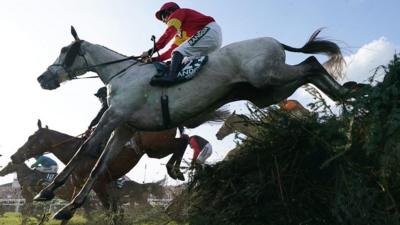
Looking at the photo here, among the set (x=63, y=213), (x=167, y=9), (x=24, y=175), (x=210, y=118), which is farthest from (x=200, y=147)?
(x=24, y=175)

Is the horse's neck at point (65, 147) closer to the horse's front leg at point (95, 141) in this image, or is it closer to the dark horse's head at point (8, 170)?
the dark horse's head at point (8, 170)

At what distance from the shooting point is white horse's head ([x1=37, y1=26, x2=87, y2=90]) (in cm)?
671

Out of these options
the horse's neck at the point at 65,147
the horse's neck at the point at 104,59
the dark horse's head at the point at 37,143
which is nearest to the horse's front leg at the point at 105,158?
the horse's neck at the point at 104,59

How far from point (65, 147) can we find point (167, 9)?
4742mm

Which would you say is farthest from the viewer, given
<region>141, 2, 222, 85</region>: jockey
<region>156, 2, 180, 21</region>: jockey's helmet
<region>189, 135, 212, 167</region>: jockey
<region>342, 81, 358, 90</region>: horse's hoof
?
<region>189, 135, 212, 167</region>: jockey

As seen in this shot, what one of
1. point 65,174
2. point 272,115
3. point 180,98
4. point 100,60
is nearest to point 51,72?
point 100,60

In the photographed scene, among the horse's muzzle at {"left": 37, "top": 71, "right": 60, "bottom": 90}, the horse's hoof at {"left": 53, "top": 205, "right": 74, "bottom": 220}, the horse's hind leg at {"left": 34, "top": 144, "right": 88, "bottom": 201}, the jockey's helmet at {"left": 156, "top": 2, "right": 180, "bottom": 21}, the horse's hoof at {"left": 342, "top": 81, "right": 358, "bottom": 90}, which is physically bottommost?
the horse's hoof at {"left": 53, "top": 205, "right": 74, "bottom": 220}

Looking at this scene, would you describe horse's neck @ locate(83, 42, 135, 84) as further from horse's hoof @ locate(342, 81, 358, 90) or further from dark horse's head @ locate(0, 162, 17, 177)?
dark horse's head @ locate(0, 162, 17, 177)

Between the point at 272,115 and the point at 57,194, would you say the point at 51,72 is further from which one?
the point at 57,194

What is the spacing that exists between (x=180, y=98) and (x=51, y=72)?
2.20 meters

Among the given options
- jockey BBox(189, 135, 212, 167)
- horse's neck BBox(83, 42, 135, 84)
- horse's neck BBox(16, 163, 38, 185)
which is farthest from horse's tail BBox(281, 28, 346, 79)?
horse's neck BBox(16, 163, 38, 185)

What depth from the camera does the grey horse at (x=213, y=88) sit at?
18.7 feet

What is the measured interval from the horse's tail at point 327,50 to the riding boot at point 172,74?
4.98ft

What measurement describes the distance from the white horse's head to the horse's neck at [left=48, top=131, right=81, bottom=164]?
3.36m
